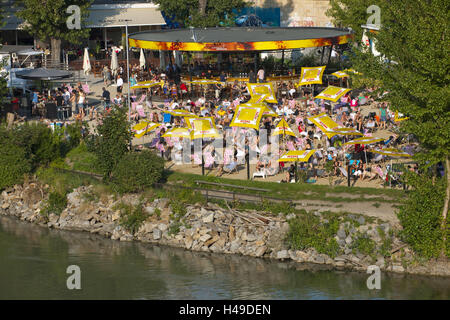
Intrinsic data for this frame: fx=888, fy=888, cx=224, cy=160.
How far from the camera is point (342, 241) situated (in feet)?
98.8

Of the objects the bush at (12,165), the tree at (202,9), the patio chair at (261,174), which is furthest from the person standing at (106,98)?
the tree at (202,9)

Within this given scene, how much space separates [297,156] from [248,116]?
333 cm

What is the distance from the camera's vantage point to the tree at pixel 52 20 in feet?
175

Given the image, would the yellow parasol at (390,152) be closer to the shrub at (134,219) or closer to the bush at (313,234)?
the bush at (313,234)

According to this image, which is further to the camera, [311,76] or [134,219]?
[311,76]

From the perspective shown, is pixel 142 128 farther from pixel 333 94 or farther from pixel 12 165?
pixel 333 94

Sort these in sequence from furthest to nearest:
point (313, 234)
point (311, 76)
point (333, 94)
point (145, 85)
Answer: point (145, 85), point (311, 76), point (333, 94), point (313, 234)

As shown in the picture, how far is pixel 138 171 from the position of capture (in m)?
34.2

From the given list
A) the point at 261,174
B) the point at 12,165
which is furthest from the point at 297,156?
the point at 12,165

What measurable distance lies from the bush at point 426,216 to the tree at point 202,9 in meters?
31.7

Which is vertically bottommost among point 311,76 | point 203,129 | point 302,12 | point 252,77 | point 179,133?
point 179,133

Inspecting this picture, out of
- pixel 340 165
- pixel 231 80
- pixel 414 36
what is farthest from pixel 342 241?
pixel 231 80

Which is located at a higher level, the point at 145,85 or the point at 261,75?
→ the point at 261,75

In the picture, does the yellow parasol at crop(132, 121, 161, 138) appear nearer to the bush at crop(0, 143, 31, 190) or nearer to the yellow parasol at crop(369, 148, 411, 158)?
the bush at crop(0, 143, 31, 190)
